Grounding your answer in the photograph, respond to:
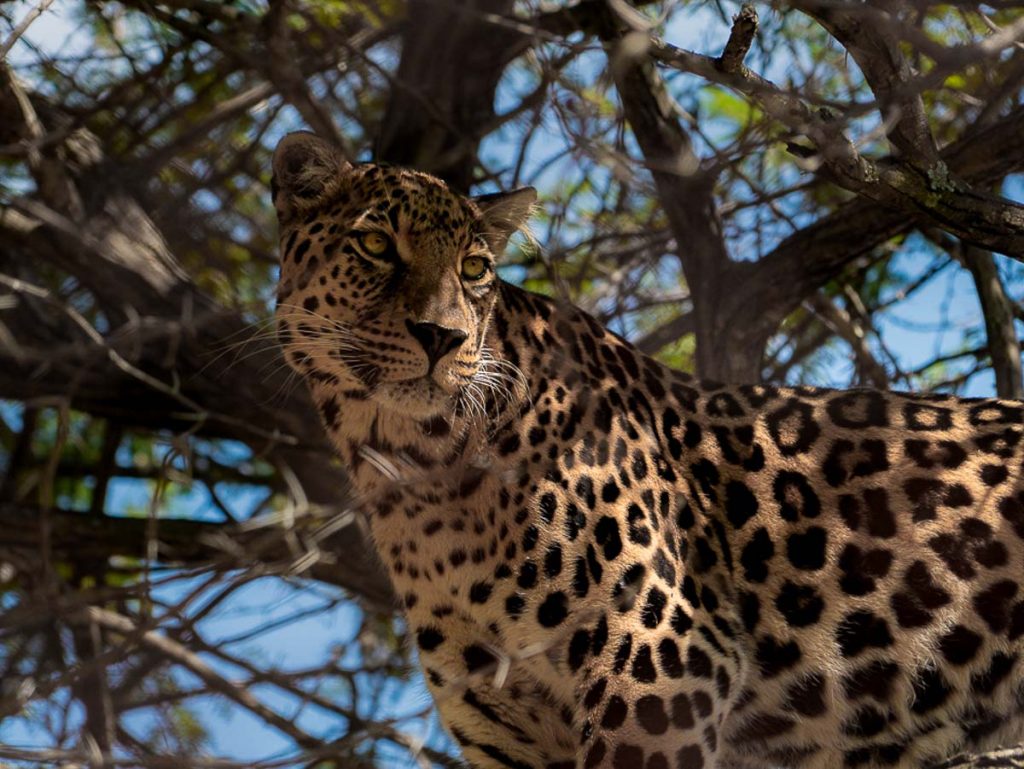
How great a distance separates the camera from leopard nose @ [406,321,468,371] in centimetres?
511

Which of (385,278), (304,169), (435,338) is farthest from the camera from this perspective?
(304,169)

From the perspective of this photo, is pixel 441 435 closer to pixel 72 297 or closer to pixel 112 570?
pixel 112 570

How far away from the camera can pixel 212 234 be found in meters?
7.87

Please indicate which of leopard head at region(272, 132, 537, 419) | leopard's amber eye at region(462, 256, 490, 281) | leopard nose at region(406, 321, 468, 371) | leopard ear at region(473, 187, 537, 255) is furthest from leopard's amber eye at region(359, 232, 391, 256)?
leopard ear at region(473, 187, 537, 255)

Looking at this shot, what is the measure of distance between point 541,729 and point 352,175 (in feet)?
7.22

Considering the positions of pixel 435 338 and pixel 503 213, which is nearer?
pixel 435 338

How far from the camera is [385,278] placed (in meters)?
5.36

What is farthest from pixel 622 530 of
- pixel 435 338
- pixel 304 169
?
pixel 304 169

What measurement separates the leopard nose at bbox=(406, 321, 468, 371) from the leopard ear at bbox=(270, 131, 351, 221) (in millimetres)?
878

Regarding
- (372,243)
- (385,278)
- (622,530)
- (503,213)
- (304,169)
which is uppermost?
(304,169)

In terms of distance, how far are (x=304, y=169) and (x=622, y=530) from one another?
72.7 inches

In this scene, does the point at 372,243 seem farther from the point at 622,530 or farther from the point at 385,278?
the point at 622,530

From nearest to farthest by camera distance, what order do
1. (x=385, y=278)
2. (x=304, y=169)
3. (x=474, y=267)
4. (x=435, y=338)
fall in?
(x=435, y=338) < (x=385, y=278) < (x=474, y=267) < (x=304, y=169)

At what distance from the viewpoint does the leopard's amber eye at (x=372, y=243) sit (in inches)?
212
